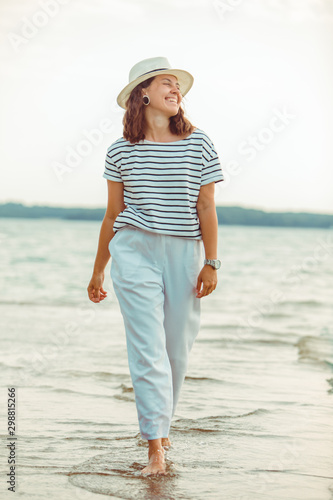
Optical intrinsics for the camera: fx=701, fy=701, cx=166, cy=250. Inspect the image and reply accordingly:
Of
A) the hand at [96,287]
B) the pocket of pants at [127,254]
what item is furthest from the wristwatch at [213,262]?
the hand at [96,287]

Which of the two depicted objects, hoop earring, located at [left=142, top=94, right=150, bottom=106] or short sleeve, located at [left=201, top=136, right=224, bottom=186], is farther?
hoop earring, located at [left=142, top=94, right=150, bottom=106]

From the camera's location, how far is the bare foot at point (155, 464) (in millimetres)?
3066

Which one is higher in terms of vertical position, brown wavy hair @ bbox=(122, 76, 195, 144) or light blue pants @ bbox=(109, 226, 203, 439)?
brown wavy hair @ bbox=(122, 76, 195, 144)

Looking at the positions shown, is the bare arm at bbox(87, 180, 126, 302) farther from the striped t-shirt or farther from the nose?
the nose

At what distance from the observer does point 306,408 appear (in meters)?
4.37

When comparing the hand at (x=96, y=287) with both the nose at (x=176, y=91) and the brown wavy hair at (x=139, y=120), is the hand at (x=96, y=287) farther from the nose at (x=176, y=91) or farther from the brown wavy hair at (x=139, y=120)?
the nose at (x=176, y=91)

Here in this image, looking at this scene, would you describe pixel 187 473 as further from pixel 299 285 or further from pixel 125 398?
pixel 299 285

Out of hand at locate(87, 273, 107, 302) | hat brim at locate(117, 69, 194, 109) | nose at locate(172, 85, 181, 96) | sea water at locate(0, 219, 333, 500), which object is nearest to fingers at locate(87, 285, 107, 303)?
hand at locate(87, 273, 107, 302)

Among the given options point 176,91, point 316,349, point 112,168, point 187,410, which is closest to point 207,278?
point 112,168

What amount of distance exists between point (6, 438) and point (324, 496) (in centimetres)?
164

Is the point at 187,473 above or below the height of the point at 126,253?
below

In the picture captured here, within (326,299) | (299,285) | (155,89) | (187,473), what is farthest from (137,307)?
(299,285)

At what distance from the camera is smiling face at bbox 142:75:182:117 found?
3.31 meters

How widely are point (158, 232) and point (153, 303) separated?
0.32 metres
